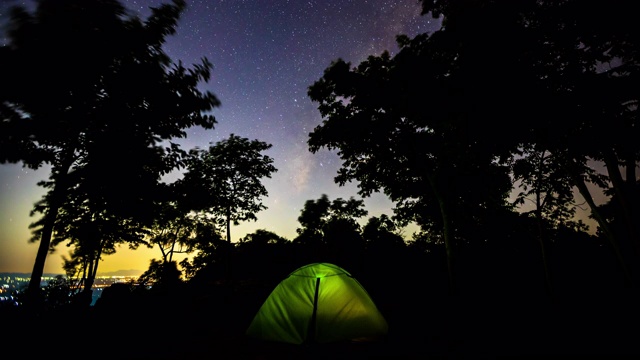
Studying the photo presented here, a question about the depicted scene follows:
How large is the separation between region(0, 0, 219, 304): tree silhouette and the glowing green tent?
14.4 ft

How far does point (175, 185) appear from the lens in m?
8.66

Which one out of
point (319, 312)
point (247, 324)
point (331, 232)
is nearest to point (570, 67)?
point (319, 312)

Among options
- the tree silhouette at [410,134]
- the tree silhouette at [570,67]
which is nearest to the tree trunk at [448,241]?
the tree silhouette at [410,134]

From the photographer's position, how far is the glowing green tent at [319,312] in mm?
6203

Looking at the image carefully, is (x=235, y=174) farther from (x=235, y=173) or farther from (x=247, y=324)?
(x=247, y=324)

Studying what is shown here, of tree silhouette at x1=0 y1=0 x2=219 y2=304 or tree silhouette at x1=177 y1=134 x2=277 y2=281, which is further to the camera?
tree silhouette at x1=177 y1=134 x2=277 y2=281

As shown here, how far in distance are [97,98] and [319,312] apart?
6149 millimetres

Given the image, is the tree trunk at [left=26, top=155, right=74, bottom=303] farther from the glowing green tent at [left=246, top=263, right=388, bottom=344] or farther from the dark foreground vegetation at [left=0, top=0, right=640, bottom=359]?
the glowing green tent at [left=246, top=263, right=388, bottom=344]

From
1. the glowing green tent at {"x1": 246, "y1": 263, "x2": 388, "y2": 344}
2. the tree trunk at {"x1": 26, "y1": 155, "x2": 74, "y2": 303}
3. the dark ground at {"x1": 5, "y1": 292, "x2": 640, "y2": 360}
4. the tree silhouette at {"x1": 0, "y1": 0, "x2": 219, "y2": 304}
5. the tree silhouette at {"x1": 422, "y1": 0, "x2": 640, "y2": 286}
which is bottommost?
the dark ground at {"x1": 5, "y1": 292, "x2": 640, "y2": 360}

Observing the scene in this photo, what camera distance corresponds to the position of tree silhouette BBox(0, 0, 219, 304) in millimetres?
3441

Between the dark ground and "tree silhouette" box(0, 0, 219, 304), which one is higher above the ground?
"tree silhouette" box(0, 0, 219, 304)

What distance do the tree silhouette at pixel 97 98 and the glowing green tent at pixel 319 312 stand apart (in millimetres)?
4392

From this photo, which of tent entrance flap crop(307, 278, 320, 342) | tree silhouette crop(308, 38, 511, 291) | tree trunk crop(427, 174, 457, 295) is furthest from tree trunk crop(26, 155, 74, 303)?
tree trunk crop(427, 174, 457, 295)

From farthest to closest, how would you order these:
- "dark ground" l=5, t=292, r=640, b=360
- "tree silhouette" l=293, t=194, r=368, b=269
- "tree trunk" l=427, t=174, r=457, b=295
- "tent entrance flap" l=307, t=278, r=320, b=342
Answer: "tree silhouette" l=293, t=194, r=368, b=269, "tree trunk" l=427, t=174, r=457, b=295, "tent entrance flap" l=307, t=278, r=320, b=342, "dark ground" l=5, t=292, r=640, b=360
